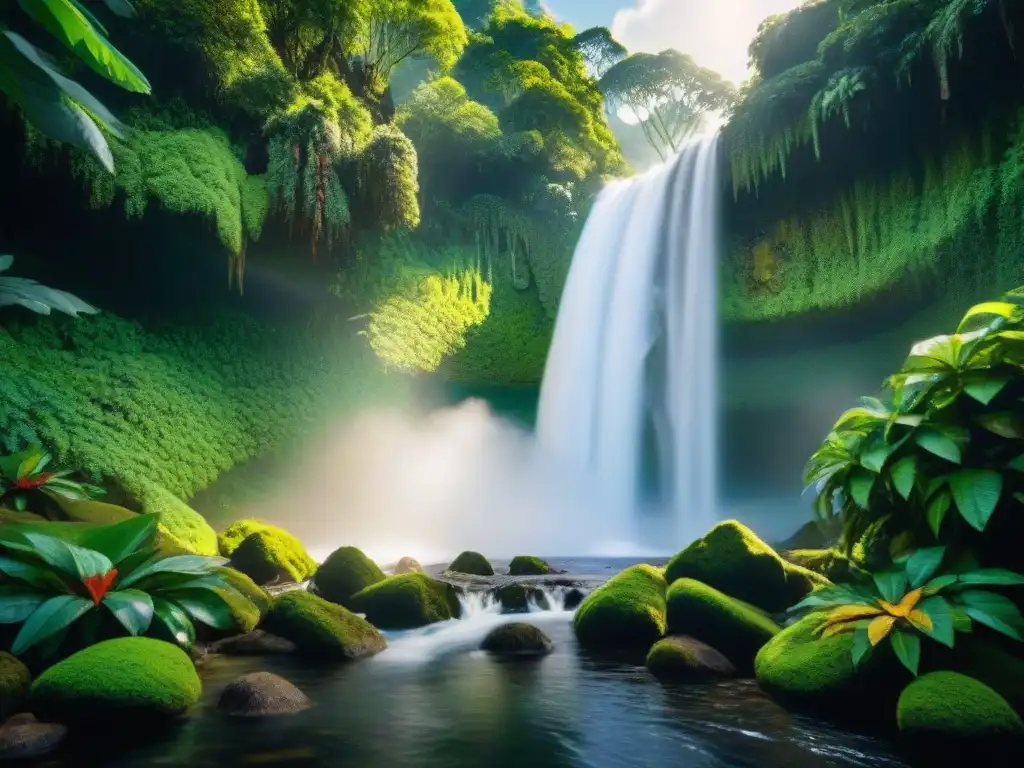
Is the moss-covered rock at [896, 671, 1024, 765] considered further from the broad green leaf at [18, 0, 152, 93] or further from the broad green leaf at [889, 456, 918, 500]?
the broad green leaf at [18, 0, 152, 93]

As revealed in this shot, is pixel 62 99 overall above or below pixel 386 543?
above

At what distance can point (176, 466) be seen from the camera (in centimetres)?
1186

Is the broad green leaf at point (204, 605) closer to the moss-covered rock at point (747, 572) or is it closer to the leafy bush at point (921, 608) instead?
the moss-covered rock at point (747, 572)

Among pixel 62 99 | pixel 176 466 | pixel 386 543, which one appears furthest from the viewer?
pixel 386 543

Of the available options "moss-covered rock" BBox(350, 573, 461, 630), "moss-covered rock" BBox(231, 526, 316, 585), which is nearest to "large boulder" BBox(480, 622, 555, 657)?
"moss-covered rock" BBox(350, 573, 461, 630)

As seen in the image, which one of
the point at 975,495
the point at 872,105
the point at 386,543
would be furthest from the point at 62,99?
the point at 386,543

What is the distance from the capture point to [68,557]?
4.66 meters

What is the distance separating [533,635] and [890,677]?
3.24m

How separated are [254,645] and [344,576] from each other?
1933mm

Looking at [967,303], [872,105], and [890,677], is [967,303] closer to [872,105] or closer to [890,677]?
[872,105]

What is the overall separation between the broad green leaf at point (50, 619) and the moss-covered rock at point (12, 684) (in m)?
0.07

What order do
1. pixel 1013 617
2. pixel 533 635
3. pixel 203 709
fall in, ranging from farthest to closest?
1. pixel 533 635
2. pixel 203 709
3. pixel 1013 617

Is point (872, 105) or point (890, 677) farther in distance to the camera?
point (872, 105)

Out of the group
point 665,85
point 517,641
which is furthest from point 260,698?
point 665,85
